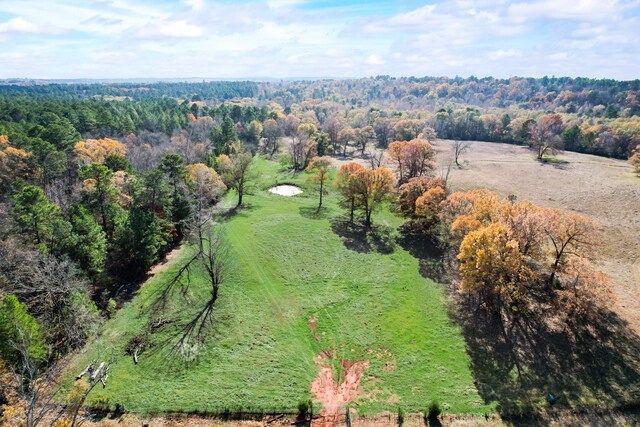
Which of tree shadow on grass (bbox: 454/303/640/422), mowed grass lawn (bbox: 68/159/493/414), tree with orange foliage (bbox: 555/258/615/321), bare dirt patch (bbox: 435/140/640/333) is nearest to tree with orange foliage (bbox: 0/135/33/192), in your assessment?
mowed grass lawn (bbox: 68/159/493/414)

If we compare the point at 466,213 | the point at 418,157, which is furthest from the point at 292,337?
the point at 418,157

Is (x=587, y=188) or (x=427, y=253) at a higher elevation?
(x=587, y=188)

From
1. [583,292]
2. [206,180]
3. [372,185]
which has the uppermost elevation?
[372,185]

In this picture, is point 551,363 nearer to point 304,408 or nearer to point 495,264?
point 495,264

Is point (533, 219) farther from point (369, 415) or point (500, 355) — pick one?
point (369, 415)

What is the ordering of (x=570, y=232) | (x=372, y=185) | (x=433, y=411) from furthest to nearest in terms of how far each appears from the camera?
1. (x=372, y=185)
2. (x=570, y=232)
3. (x=433, y=411)

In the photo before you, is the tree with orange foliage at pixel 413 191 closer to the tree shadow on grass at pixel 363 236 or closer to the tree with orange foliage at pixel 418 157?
the tree shadow on grass at pixel 363 236

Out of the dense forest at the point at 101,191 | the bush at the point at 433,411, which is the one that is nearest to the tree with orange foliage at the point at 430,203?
the dense forest at the point at 101,191
